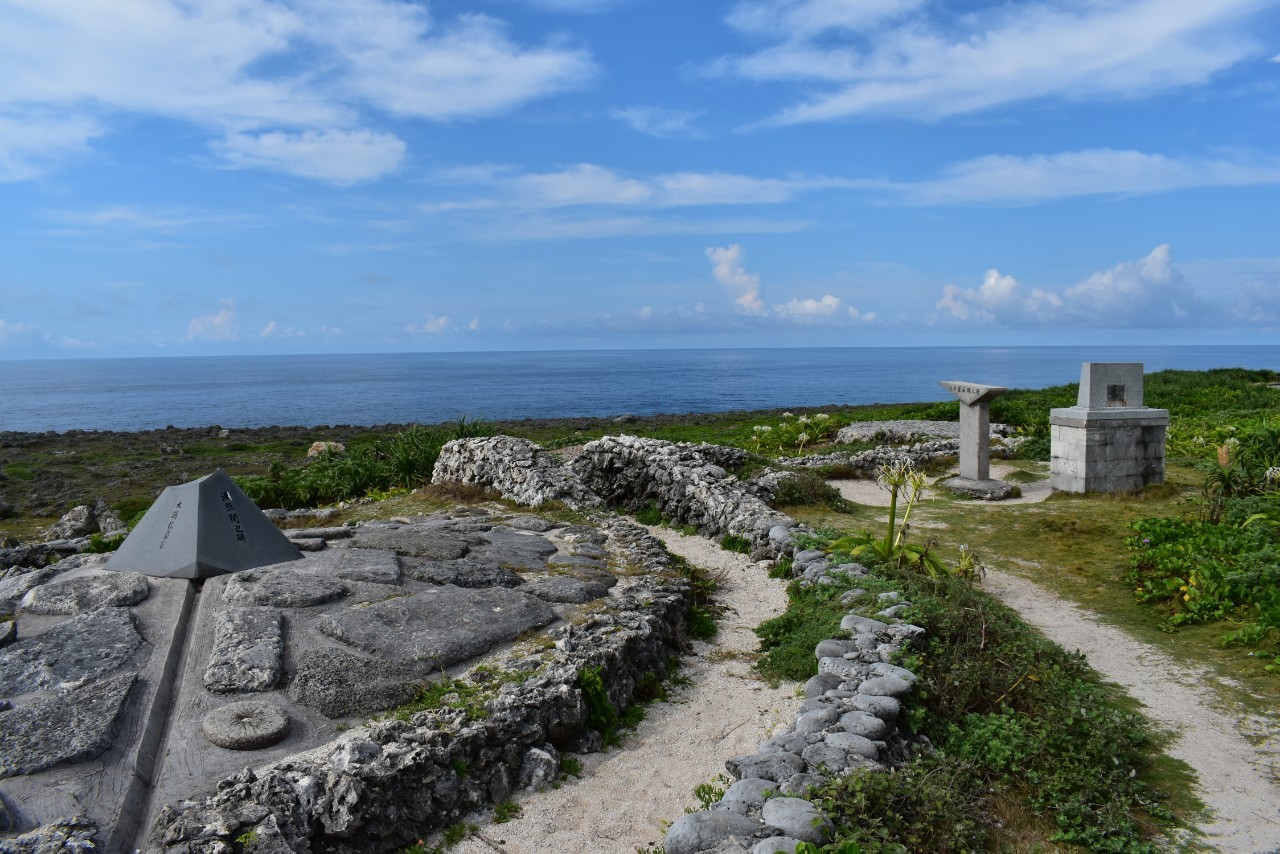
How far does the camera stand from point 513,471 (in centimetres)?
1521

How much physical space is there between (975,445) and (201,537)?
45.7 feet

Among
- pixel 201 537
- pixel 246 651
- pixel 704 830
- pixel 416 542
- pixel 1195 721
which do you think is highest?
pixel 201 537

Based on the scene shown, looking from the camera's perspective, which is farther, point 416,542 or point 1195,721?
point 416,542

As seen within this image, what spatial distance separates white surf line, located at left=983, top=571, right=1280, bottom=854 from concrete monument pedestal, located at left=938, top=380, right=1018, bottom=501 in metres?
6.43

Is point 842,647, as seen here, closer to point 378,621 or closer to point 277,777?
point 378,621

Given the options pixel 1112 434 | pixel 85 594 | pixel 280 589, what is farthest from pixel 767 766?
pixel 1112 434

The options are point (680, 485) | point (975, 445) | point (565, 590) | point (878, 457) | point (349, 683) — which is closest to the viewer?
point (349, 683)

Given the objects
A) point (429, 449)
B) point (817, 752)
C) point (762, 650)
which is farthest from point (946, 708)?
point (429, 449)

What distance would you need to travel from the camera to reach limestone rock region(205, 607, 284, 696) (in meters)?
5.96

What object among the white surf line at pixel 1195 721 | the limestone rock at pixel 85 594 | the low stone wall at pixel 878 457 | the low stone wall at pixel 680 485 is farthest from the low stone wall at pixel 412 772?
the low stone wall at pixel 878 457

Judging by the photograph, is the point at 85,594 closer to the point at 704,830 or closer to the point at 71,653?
the point at 71,653

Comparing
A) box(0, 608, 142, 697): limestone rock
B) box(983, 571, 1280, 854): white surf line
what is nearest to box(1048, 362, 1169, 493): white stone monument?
box(983, 571, 1280, 854): white surf line

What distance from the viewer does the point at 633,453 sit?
631 inches

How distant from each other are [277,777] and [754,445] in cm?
2064
